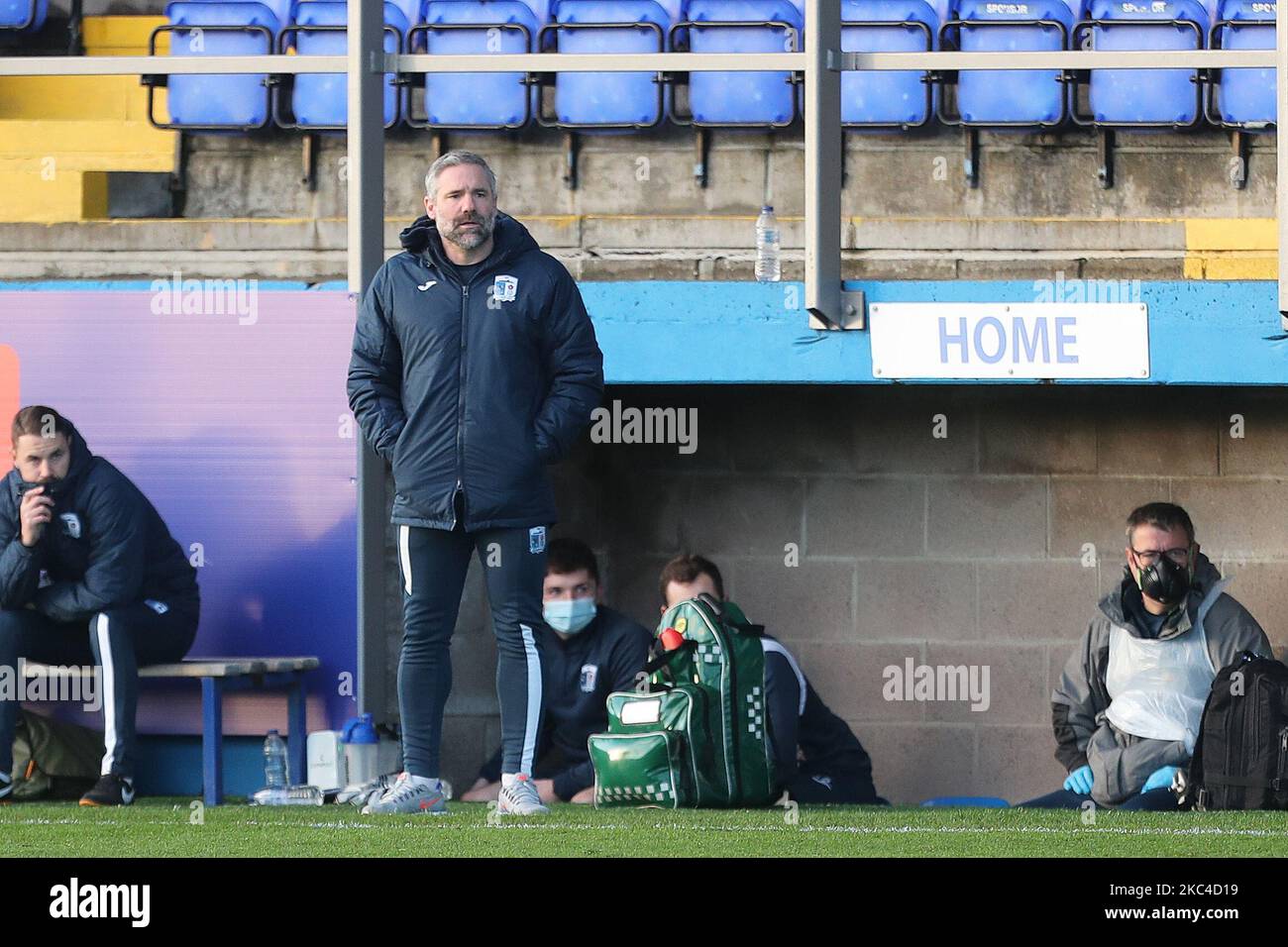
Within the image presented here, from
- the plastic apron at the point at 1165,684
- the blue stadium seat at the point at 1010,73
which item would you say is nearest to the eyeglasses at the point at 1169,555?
the plastic apron at the point at 1165,684

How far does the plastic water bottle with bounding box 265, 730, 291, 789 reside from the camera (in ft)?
21.2

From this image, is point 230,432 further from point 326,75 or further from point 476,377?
point 326,75

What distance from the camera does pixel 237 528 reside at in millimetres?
6699

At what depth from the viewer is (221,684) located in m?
6.31

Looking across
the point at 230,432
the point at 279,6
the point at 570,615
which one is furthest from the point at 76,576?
the point at 279,6

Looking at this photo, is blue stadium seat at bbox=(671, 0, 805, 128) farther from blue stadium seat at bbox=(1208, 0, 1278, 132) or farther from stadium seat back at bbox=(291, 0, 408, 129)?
blue stadium seat at bbox=(1208, 0, 1278, 132)

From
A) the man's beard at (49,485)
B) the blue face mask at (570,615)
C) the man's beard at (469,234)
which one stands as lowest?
the blue face mask at (570,615)

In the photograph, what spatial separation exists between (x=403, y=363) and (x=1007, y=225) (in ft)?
10.2

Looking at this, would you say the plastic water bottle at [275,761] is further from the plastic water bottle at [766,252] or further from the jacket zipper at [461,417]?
the plastic water bottle at [766,252]

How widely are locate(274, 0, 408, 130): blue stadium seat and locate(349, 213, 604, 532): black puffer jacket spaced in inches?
154

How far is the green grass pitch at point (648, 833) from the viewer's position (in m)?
4.31

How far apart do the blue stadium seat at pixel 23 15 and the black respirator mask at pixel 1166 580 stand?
247 inches

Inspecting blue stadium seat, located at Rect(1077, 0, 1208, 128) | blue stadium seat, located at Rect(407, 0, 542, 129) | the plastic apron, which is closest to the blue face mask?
the plastic apron
